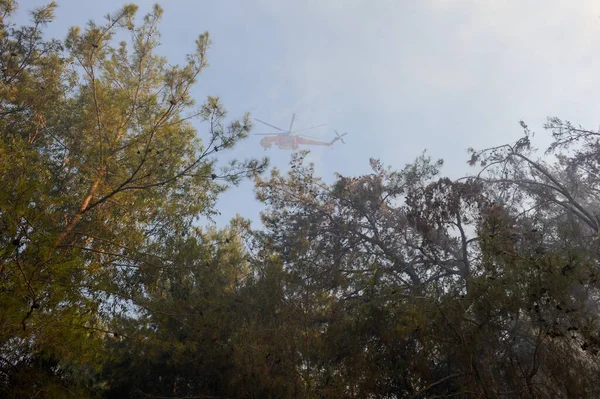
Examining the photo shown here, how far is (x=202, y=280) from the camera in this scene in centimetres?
641

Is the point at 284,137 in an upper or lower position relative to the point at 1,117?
upper

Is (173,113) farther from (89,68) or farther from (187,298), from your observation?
(187,298)

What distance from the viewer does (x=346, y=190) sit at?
924 centimetres

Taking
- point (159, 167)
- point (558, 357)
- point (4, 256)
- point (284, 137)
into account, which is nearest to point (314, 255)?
point (159, 167)

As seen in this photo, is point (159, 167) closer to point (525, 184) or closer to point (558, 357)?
point (558, 357)

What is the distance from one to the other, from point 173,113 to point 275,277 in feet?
9.61

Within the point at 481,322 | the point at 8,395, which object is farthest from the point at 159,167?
the point at 481,322

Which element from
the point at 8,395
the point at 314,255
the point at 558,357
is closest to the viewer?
the point at 558,357

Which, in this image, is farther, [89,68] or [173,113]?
[173,113]

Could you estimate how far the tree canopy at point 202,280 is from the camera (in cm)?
386

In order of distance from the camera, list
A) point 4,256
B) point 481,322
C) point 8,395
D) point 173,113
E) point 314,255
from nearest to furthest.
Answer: point 4,256 → point 8,395 → point 481,322 → point 173,113 → point 314,255

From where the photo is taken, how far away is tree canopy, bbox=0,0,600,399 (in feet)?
12.6

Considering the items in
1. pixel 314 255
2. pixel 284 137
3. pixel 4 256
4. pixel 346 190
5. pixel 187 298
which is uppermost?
pixel 284 137

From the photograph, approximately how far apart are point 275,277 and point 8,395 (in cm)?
357
